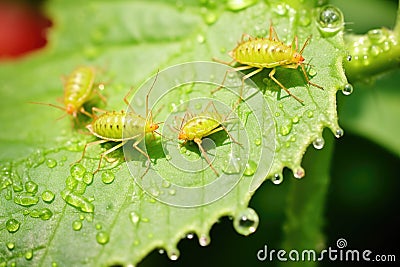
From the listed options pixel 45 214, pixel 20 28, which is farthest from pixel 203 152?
pixel 20 28

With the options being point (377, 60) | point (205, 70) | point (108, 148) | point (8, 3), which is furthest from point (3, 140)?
point (8, 3)

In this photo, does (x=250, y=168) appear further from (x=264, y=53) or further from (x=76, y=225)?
(x=76, y=225)

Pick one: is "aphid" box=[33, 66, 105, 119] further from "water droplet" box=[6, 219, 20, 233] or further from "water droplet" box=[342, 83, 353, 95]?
"water droplet" box=[342, 83, 353, 95]

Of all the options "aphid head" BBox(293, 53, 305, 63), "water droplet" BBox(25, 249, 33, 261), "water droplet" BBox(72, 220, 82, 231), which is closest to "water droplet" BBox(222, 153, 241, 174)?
"aphid head" BBox(293, 53, 305, 63)

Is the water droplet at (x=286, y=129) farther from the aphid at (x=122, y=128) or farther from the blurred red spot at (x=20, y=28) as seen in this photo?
the blurred red spot at (x=20, y=28)

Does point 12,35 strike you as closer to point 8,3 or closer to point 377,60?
point 8,3

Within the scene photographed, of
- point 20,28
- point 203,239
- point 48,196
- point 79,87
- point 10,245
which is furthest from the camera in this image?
point 20,28
